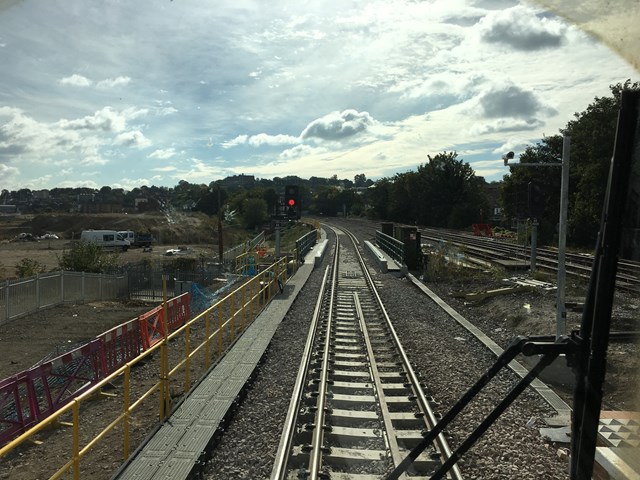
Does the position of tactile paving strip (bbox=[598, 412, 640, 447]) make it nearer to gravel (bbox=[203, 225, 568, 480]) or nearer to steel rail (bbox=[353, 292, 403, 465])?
gravel (bbox=[203, 225, 568, 480])

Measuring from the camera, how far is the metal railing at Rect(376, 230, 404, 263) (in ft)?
79.2

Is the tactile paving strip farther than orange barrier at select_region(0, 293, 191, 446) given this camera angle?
No

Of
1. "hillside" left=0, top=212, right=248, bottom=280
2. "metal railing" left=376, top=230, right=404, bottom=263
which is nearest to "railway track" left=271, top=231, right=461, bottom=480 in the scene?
"metal railing" left=376, top=230, right=404, bottom=263

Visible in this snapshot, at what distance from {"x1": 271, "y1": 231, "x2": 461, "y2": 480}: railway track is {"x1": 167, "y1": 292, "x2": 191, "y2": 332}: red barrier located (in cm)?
571

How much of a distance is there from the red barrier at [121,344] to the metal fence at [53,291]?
6.86 metres

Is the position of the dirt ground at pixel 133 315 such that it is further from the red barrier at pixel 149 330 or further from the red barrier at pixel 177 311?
the red barrier at pixel 177 311

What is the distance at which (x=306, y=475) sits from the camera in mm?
4988

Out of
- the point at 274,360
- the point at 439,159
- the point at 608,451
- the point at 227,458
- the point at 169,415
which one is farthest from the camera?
the point at 439,159

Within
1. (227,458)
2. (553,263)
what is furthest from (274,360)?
(553,263)

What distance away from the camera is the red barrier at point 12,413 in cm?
774

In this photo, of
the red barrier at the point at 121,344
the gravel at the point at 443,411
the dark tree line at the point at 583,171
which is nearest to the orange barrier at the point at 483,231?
the dark tree line at the point at 583,171

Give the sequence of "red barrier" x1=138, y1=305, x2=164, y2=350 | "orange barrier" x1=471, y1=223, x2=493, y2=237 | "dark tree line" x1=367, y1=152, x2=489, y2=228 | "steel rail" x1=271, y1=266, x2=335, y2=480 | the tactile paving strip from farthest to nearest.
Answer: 1. "dark tree line" x1=367, y1=152, x2=489, y2=228
2. "orange barrier" x1=471, y1=223, x2=493, y2=237
3. "red barrier" x1=138, y1=305, x2=164, y2=350
4. "steel rail" x1=271, y1=266, x2=335, y2=480
5. the tactile paving strip

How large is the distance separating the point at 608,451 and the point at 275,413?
4.85 meters

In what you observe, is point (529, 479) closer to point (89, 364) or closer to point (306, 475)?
point (306, 475)
